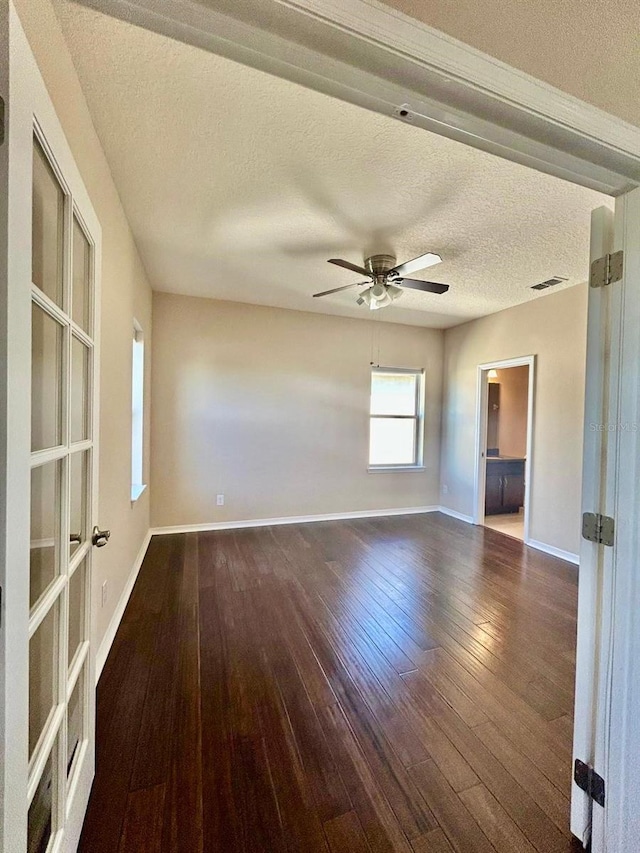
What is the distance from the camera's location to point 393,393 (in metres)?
5.30

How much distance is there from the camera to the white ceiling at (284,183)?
57.4 inches

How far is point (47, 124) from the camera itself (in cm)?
80

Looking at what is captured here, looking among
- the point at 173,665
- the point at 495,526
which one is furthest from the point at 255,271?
the point at 495,526

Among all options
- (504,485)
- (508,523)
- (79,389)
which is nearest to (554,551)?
(508,523)

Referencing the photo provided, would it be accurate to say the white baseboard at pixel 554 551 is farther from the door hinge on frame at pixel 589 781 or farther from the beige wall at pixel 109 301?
the beige wall at pixel 109 301

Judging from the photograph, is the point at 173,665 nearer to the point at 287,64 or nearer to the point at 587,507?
the point at 587,507

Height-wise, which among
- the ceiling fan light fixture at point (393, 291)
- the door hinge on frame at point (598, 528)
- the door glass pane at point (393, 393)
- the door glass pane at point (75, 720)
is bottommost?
the door glass pane at point (75, 720)

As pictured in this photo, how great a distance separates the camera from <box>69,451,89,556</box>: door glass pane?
1.12 meters

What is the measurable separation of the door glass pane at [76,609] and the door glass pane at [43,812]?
26 centimetres

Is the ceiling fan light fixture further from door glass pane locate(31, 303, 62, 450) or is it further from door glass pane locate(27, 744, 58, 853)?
door glass pane locate(27, 744, 58, 853)

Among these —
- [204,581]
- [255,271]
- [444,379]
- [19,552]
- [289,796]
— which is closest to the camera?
[19,552]

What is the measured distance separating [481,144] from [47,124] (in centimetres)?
103

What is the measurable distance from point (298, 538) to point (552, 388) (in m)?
3.26

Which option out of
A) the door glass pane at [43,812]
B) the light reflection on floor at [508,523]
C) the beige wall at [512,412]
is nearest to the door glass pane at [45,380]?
the door glass pane at [43,812]
